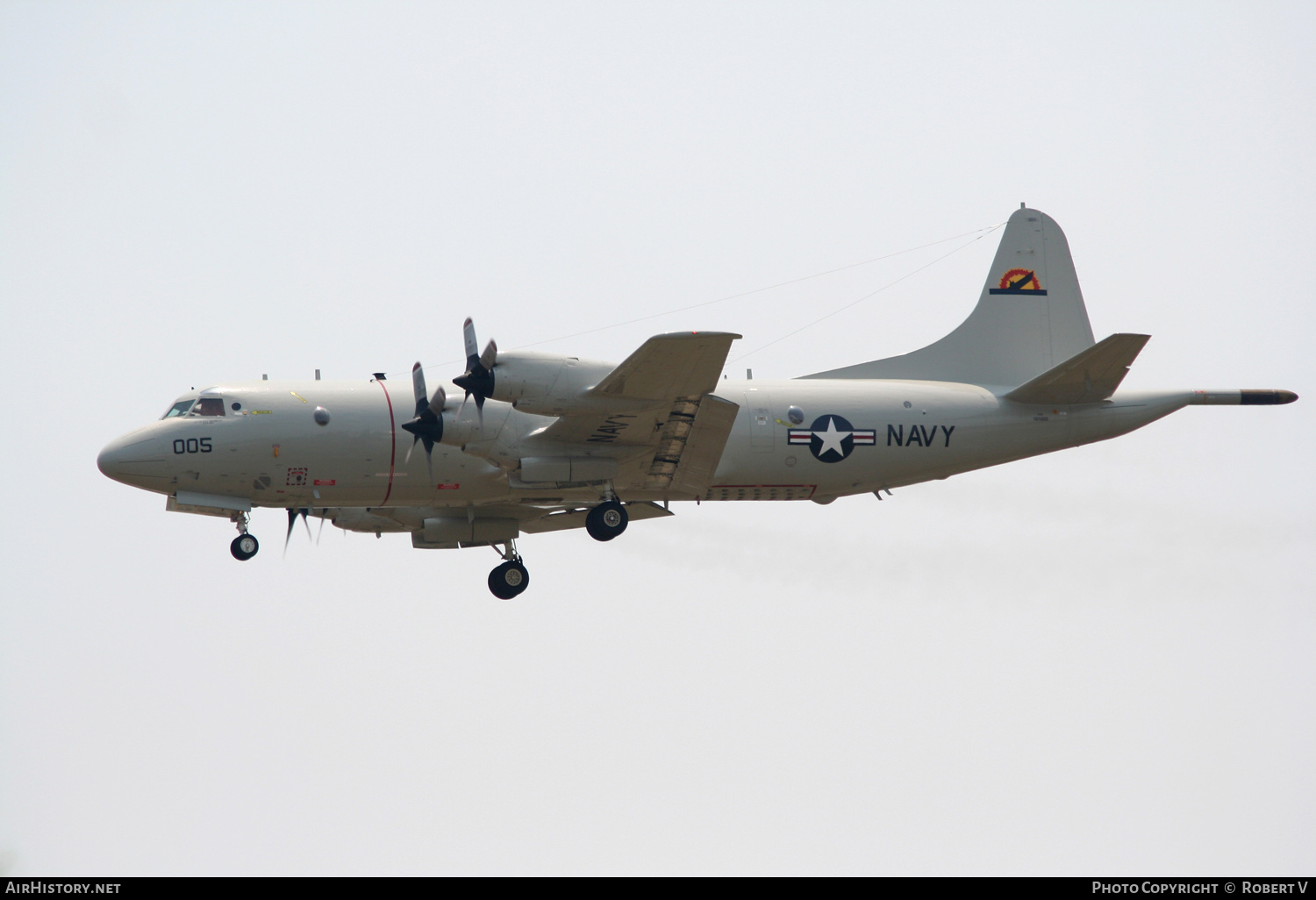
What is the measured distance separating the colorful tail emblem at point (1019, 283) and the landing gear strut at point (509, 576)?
10028 mm

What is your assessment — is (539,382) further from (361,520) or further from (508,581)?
(361,520)

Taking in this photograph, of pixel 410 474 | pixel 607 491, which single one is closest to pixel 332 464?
pixel 410 474

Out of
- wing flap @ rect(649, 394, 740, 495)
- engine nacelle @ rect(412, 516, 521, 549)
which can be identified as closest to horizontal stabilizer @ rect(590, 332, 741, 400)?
wing flap @ rect(649, 394, 740, 495)

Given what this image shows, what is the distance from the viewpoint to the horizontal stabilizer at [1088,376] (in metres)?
25.6

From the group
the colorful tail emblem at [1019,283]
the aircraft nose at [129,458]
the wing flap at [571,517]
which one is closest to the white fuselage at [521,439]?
Result: the aircraft nose at [129,458]

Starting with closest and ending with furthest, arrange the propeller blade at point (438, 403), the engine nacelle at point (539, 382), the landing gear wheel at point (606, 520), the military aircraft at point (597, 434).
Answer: the engine nacelle at point (539, 382)
the military aircraft at point (597, 434)
the propeller blade at point (438, 403)
the landing gear wheel at point (606, 520)

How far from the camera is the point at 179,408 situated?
80.9 feet

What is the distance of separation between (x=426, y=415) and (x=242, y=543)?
12.3 ft

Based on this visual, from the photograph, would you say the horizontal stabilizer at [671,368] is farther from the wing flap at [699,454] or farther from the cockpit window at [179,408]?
the cockpit window at [179,408]

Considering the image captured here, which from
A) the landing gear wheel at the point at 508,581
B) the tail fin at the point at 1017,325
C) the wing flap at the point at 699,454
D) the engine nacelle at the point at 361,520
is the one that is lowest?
the landing gear wheel at the point at 508,581

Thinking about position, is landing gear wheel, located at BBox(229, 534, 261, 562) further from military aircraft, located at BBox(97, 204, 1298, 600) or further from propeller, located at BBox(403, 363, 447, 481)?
propeller, located at BBox(403, 363, 447, 481)

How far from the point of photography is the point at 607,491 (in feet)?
83.0
